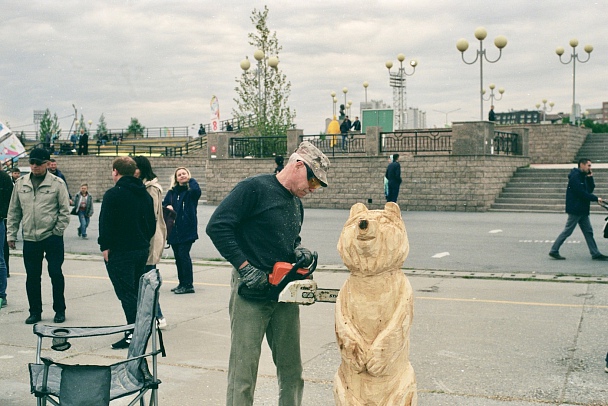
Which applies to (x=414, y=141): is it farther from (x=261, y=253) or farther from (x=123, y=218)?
(x=261, y=253)

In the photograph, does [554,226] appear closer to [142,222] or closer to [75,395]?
[142,222]

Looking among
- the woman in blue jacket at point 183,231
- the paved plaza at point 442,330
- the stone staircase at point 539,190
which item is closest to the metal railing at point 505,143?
the stone staircase at point 539,190

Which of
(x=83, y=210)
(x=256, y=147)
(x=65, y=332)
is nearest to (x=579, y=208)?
(x=65, y=332)

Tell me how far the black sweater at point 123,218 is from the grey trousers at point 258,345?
2745 mm

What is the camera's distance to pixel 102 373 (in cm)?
390

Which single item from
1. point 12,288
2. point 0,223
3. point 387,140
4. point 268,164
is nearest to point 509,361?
point 0,223

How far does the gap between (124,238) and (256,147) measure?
22.2 m

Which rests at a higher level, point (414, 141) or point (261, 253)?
point (414, 141)

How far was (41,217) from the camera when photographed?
772cm

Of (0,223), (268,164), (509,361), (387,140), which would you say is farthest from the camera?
(268,164)

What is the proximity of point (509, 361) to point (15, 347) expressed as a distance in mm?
4591

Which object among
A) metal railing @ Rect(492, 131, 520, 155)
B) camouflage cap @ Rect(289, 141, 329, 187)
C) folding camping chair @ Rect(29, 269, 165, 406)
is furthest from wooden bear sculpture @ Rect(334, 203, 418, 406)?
metal railing @ Rect(492, 131, 520, 155)

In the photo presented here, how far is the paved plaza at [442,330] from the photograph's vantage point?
5438 mm

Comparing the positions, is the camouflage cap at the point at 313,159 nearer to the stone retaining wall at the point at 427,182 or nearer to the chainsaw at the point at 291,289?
the chainsaw at the point at 291,289
